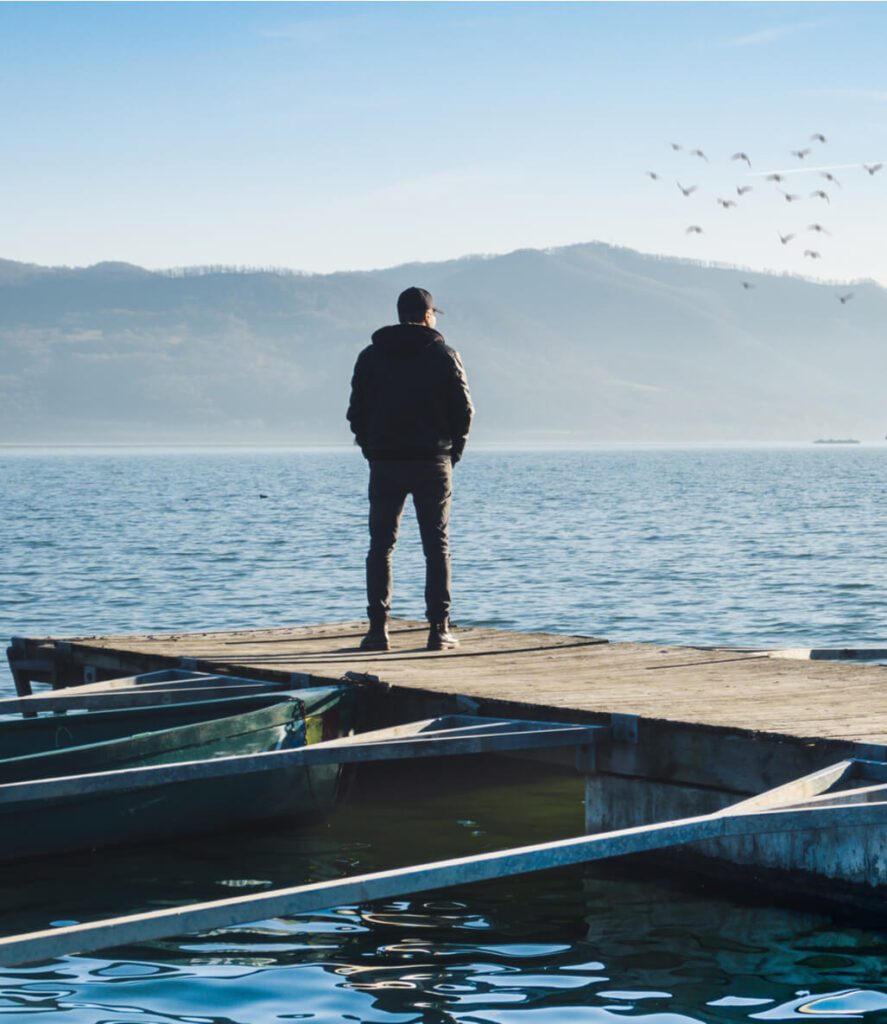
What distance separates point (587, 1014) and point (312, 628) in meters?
7.31

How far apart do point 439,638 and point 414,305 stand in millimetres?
2618

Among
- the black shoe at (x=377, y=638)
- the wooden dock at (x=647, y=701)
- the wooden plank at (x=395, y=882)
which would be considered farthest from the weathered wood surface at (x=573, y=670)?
the wooden plank at (x=395, y=882)

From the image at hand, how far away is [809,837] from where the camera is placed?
26.6 ft

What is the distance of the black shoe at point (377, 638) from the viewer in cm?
1209

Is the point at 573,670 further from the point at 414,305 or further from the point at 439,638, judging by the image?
the point at 414,305

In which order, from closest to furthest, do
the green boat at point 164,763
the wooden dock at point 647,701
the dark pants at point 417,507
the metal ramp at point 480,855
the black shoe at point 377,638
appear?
the metal ramp at point 480,855, the wooden dock at point 647,701, the green boat at point 164,763, the dark pants at point 417,507, the black shoe at point 377,638

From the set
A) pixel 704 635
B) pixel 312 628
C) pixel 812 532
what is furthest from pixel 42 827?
pixel 812 532

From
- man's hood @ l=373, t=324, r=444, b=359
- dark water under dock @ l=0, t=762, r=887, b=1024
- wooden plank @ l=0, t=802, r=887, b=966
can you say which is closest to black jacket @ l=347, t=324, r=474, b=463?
man's hood @ l=373, t=324, r=444, b=359

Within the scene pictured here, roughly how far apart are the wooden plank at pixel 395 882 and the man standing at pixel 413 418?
4530 millimetres

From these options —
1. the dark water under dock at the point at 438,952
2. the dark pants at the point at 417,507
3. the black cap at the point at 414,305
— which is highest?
the black cap at the point at 414,305

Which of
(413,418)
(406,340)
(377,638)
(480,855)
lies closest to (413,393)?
(413,418)

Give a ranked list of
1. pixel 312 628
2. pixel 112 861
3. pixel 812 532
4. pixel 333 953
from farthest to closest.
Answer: pixel 812 532 → pixel 312 628 → pixel 112 861 → pixel 333 953

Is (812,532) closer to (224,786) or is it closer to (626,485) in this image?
(224,786)

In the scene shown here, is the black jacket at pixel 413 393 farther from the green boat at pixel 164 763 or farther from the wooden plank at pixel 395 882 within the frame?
the wooden plank at pixel 395 882
